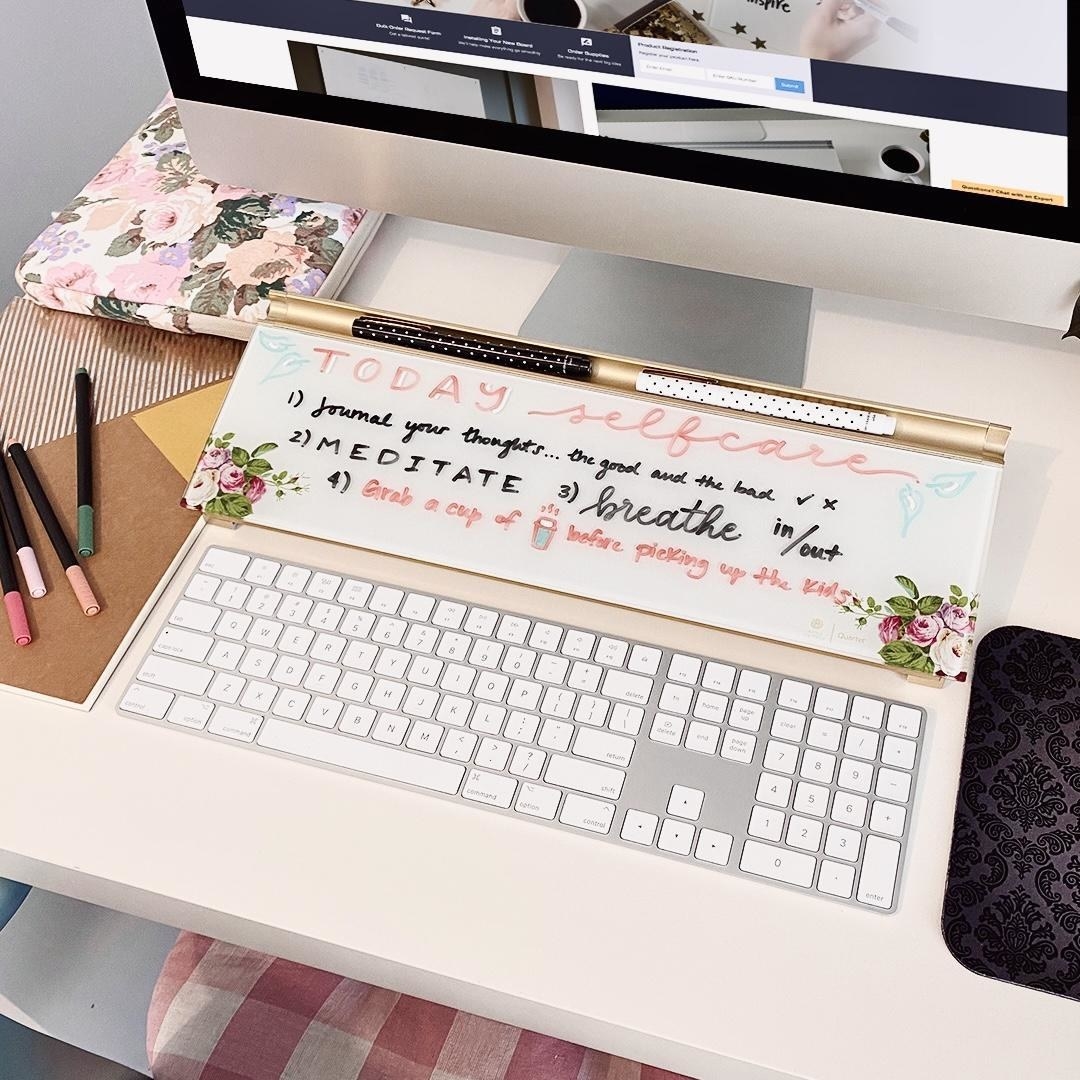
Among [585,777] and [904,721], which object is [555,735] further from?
[904,721]

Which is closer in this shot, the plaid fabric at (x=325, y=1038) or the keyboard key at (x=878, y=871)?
the keyboard key at (x=878, y=871)

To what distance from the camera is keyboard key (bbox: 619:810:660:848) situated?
1.62 feet

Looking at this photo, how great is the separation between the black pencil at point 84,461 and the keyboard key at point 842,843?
42cm

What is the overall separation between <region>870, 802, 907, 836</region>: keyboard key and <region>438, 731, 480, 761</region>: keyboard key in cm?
19

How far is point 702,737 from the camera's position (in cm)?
52

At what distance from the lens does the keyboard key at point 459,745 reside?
1.70 ft

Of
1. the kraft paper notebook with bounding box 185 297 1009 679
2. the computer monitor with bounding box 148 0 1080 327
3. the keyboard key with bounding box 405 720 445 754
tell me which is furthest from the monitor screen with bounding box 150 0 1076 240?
the keyboard key with bounding box 405 720 445 754

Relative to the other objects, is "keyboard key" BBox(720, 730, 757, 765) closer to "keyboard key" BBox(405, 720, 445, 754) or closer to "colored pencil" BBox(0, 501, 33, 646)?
"keyboard key" BBox(405, 720, 445, 754)

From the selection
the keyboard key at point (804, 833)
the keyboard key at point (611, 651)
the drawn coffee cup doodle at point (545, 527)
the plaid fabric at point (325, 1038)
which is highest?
the drawn coffee cup doodle at point (545, 527)

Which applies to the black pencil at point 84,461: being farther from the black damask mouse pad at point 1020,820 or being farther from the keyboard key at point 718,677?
the black damask mouse pad at point 1020,820

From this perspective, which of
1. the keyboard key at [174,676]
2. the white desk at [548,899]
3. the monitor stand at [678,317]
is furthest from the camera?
the monitor stand at [678,317]

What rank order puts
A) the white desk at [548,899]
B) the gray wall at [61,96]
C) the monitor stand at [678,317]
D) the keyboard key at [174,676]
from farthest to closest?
the gray wall at [61,96]
the monitor stand at [678,317]
the keyboard key at [174,676]
the white desk at [548,899]

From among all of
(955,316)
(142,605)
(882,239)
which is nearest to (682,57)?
(882,239)

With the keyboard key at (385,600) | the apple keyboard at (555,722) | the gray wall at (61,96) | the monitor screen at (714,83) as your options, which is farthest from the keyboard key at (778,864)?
the gray wall at (61,96)
